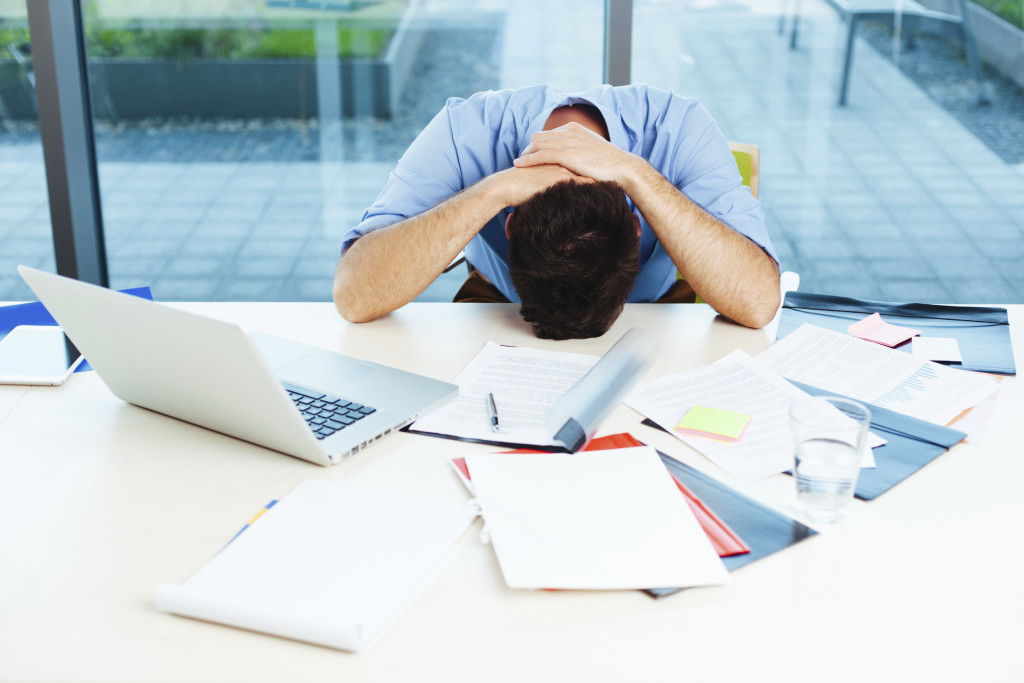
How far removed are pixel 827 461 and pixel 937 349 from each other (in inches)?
22.4

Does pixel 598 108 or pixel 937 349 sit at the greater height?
pixel 598 108

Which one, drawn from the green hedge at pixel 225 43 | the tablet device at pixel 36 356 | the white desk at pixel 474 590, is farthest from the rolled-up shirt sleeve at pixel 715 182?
the green hedge at pixel 225 43

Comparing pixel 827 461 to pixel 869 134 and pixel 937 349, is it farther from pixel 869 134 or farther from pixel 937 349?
pixel 869 134

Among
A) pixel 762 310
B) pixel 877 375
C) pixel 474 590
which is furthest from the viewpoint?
pixel 762 310

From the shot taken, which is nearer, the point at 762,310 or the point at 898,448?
the point at 898,448

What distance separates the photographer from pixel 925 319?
1547 millimetres

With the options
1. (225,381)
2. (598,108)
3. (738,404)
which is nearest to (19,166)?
(598,108)

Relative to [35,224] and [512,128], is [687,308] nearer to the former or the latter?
[512,128]

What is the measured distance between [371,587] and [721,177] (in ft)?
3.85

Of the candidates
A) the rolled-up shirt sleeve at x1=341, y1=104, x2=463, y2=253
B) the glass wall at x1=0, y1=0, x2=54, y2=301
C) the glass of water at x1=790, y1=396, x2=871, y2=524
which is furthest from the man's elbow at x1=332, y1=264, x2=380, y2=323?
the glass wall at x1=0, y1=0, x2=54, y2=301

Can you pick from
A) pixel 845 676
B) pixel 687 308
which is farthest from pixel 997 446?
pixel 687 308

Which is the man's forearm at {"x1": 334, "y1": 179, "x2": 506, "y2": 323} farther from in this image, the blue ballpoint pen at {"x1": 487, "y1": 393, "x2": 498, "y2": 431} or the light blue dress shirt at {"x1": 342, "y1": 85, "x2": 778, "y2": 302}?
the blue ballpoint pen at {"x1": 487, "y1": 393, "x2": 498, "y2": 431}

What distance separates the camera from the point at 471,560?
87cm

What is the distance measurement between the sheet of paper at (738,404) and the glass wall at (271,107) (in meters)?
1.81
